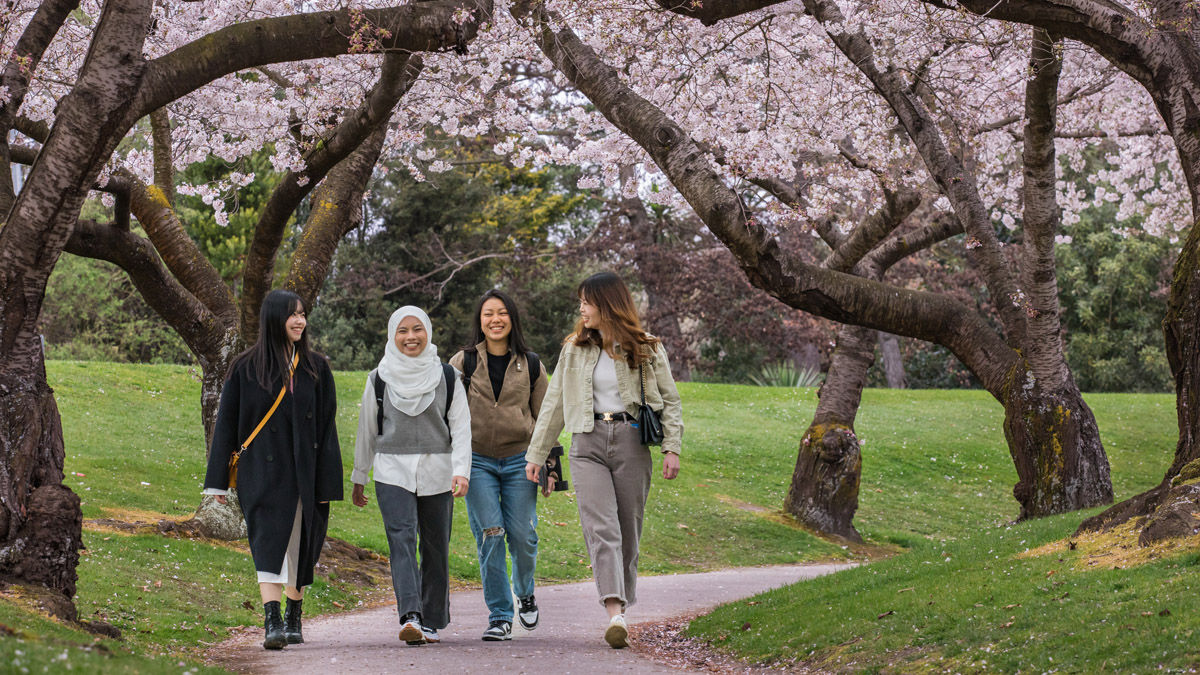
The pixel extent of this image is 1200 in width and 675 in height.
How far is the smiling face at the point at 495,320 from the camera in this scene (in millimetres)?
7324

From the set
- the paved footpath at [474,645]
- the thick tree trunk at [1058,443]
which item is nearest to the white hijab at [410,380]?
the paved footpath at [474,645]

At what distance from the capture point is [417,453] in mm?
6910

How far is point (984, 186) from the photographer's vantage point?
18.3 m

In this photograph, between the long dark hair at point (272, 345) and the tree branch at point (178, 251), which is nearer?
the long dark hair at point (272, 345)

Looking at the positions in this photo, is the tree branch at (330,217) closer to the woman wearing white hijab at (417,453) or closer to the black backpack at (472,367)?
the black backpack at (472,367)

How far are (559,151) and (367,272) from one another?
17.5 meters

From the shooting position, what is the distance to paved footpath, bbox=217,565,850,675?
6.00 m

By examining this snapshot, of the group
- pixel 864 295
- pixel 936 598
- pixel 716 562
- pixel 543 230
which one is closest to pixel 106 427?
pixel 716 562

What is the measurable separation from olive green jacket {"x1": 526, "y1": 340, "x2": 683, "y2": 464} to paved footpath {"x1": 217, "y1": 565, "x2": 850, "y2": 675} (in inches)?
46.3

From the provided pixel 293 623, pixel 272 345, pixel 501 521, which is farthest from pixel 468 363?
pixel 293 623

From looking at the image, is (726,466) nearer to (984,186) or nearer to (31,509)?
(984,186)

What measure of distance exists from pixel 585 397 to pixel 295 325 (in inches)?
69.9

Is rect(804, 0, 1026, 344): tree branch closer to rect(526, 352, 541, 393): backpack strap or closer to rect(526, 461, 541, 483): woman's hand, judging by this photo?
rect(526, 352, 541, 393): backpack strap

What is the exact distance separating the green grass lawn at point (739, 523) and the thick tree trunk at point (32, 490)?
665mm
